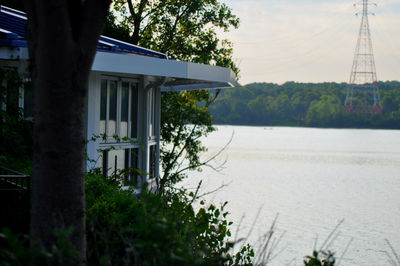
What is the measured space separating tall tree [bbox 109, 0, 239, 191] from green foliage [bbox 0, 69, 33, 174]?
1315 centimetres

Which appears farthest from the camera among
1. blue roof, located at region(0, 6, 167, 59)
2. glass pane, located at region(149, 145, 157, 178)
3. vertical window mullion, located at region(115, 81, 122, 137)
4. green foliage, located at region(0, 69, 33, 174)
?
glass pane, located at region(149, 145, 157, 178)

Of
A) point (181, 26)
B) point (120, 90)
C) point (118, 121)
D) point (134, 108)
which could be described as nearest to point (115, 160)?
point (118, 121)

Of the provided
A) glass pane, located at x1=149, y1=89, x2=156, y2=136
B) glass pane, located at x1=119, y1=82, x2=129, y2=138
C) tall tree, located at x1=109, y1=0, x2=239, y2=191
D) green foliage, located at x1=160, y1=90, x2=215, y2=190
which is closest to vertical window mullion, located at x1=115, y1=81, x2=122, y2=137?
glass pane, located at x1=119, y1=82, x2=129, y2=138

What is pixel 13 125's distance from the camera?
8.84m

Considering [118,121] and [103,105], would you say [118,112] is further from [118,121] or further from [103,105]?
[103,105]

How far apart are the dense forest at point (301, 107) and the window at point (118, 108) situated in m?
85.2

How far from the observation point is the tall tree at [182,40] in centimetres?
2264

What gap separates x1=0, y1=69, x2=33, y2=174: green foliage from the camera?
8.59 metres

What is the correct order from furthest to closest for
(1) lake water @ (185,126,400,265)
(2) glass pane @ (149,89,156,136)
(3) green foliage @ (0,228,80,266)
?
(1) lake water @ (185,126,400,265), (2) glass pane @ (149,89,156,136), (3) green foliage @ (0,228,80,266)

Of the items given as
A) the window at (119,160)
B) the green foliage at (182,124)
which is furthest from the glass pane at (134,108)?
the green foliage at (182,124)

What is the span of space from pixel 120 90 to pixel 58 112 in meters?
7.56

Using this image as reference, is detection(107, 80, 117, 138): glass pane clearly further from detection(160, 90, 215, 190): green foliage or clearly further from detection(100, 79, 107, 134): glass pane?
detection(160, 90, 215, 190): green foliage

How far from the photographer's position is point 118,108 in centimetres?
1166

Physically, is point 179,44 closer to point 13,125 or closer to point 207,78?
point 207,78
